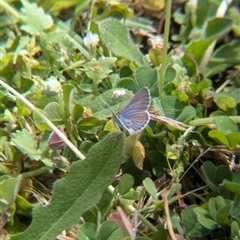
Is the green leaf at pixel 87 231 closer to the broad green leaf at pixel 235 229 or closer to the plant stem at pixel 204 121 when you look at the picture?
the broad green leaf at pixel 235 229

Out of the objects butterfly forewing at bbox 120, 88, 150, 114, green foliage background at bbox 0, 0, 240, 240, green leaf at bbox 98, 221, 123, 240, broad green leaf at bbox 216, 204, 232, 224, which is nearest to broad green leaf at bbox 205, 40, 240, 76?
green foliage background at bbox 0, 0, 240, 240

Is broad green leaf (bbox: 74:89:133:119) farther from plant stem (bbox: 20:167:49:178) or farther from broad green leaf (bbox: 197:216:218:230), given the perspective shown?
broad green leaf (bbox: 197:216:218:230)

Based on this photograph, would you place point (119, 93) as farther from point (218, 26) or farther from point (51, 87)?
point (218, 26)

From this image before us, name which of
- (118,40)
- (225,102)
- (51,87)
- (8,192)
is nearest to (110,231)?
(8,192)

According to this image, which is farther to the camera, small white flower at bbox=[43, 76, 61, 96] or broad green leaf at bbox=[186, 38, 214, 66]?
broad green leaf at bbox=[186, 38, 214, 66]

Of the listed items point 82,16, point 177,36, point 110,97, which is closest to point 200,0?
point 177,36

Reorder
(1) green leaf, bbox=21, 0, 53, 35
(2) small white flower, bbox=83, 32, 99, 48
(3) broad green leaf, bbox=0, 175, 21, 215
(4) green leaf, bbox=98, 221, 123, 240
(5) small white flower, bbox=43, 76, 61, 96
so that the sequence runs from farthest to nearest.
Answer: (1) green leaf, bbox=21, 0, 53, 35 → (2) small white flower, bbox=83, 32, 99, 48 → (5) small white flower, bbox=43, 76, 61, 96 → (3) broad green leaf, bbox=0, 175, 21, 215 → (4) green leaf, bbox=98, 221, 123, 240

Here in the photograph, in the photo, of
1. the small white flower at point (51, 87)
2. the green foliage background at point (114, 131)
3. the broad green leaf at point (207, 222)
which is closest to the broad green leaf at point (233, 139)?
the green foliage background at point (114, 131)
